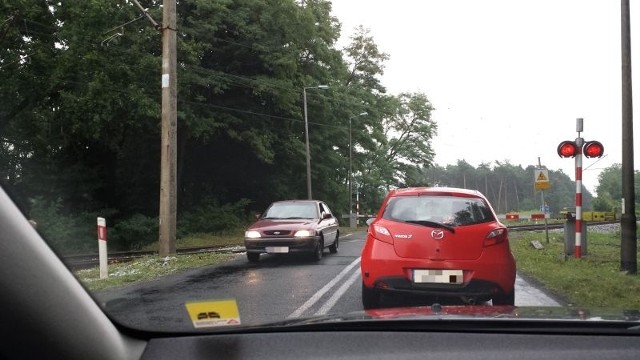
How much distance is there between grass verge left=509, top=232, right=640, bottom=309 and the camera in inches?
311

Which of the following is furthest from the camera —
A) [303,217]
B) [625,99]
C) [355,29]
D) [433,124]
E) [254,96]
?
[433,124]

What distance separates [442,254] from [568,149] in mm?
7731

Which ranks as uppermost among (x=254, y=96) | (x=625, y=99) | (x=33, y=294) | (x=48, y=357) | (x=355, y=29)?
(x=355, y=29)

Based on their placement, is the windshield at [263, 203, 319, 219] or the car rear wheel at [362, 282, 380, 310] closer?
the car rear wheel at [362, 282, 380, 310]

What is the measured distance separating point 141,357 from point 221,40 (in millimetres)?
28440

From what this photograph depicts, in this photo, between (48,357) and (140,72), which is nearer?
(48,357)

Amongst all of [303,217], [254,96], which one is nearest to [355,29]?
[254,96]

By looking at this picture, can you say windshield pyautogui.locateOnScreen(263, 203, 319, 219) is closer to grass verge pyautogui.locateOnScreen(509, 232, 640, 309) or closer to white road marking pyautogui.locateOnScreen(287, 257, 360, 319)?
white road marking pyautogui.locateOnScreen(287, 257, 360, 319)

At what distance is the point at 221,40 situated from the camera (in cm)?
2908

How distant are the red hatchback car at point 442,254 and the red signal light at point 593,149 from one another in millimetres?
6849

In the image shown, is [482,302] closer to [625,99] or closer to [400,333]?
[400,333]

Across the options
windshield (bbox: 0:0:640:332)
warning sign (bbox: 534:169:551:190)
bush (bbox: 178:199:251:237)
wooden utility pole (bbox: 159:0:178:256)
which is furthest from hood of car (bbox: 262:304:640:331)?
bush (bbox: 178:199:251:237)

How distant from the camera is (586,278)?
984cm

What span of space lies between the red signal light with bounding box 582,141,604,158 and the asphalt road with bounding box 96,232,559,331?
12.4 feet
